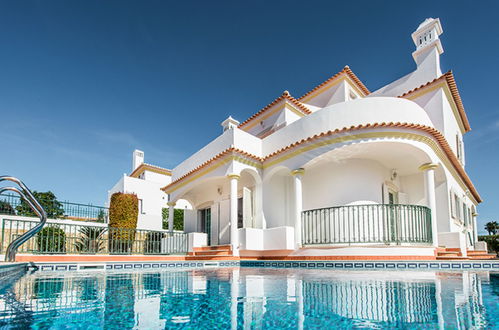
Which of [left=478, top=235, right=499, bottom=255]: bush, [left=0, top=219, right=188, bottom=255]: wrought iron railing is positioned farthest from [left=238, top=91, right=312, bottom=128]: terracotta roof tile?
[left=478, top=235, right=499, bottom=255]: bush

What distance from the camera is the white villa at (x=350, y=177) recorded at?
934cm

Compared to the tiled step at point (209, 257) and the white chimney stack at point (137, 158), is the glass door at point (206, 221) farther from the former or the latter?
the white chimney stack at point (137, 158)

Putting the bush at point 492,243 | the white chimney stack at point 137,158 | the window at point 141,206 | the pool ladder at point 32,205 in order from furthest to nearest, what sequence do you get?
the white chimney stack at point 137,158 < the window at point 141,206 < the bush at point 492,243 < the pool ladder at point 32,205

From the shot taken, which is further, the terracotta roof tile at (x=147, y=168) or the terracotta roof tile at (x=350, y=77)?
the terracotta roof tile at (x=147, y=168)

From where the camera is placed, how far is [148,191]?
28141mm

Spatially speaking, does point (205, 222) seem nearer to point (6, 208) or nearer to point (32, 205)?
point (6, 208)

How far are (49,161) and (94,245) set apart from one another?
38.2 ft

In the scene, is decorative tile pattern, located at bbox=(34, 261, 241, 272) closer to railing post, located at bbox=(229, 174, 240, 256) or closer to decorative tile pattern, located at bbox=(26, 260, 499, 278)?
decorative tile pattern, located at bbox=(26, 260, 499, 278)

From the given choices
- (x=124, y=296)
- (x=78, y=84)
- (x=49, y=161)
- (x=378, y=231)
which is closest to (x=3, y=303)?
A: (x=124, y=296)

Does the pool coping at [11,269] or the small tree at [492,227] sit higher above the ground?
the pool coping at [11,269]

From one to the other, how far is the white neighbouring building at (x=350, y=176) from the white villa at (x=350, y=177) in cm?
4

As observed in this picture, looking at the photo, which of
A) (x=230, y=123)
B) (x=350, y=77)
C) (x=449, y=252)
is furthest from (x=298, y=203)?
(x=350, y=77)

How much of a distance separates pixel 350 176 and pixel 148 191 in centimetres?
2147

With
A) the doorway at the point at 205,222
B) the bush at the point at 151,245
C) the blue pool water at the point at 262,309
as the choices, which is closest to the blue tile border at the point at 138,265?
the bush at the point at 151,245
